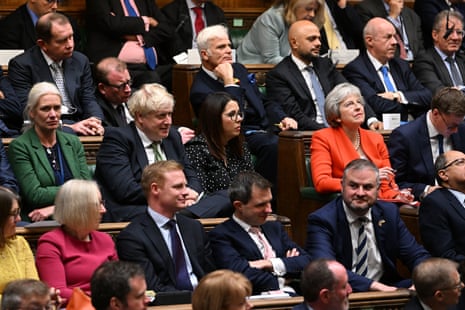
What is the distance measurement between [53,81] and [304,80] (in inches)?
59.4

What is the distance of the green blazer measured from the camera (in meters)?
5.46

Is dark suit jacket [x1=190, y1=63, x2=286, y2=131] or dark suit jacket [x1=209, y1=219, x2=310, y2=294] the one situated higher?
dark suit jacket [x1=190, y1=63, x2=286, y2=131]

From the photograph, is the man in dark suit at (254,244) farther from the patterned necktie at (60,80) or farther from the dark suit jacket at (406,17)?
the dark suit jacket at (406,17)

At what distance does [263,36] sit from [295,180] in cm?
179

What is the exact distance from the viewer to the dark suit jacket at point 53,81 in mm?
6441

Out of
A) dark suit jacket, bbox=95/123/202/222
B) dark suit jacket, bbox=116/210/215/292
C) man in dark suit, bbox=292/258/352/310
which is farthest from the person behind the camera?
dark suit jacket, bbox=95/123/202/222

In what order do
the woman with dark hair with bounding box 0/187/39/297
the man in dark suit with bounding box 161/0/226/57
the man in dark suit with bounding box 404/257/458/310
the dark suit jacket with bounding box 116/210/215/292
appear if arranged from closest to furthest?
the woman with dark hair with bounding box 0/187/39/297 → the man in dark suit with bounding box 404/257/458/310 → the dark suit jacket with bounding box 116/210/215/292 → the man in dark suit with bounding box 161/0/226/57

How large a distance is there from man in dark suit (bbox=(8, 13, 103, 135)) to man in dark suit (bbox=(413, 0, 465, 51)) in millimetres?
3066

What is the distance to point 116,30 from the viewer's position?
7.36 metres

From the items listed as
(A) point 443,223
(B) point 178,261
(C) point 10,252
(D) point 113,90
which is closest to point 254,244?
(B) point 178,261

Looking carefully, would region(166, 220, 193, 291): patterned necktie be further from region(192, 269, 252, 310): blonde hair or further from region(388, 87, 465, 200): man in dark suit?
region(388, 87, 465, 200): man in dark suit

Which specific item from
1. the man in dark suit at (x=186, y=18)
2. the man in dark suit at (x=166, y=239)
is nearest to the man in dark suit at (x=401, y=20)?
the man in dark suit at (x=186, y=18)

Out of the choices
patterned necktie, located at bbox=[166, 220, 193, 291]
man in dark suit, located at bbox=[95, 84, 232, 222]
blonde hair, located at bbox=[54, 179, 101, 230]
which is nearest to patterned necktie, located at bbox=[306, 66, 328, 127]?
man in dark suit, located at bbox=[95, 84, 232, 222]

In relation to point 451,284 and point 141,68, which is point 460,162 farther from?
point 141,68
